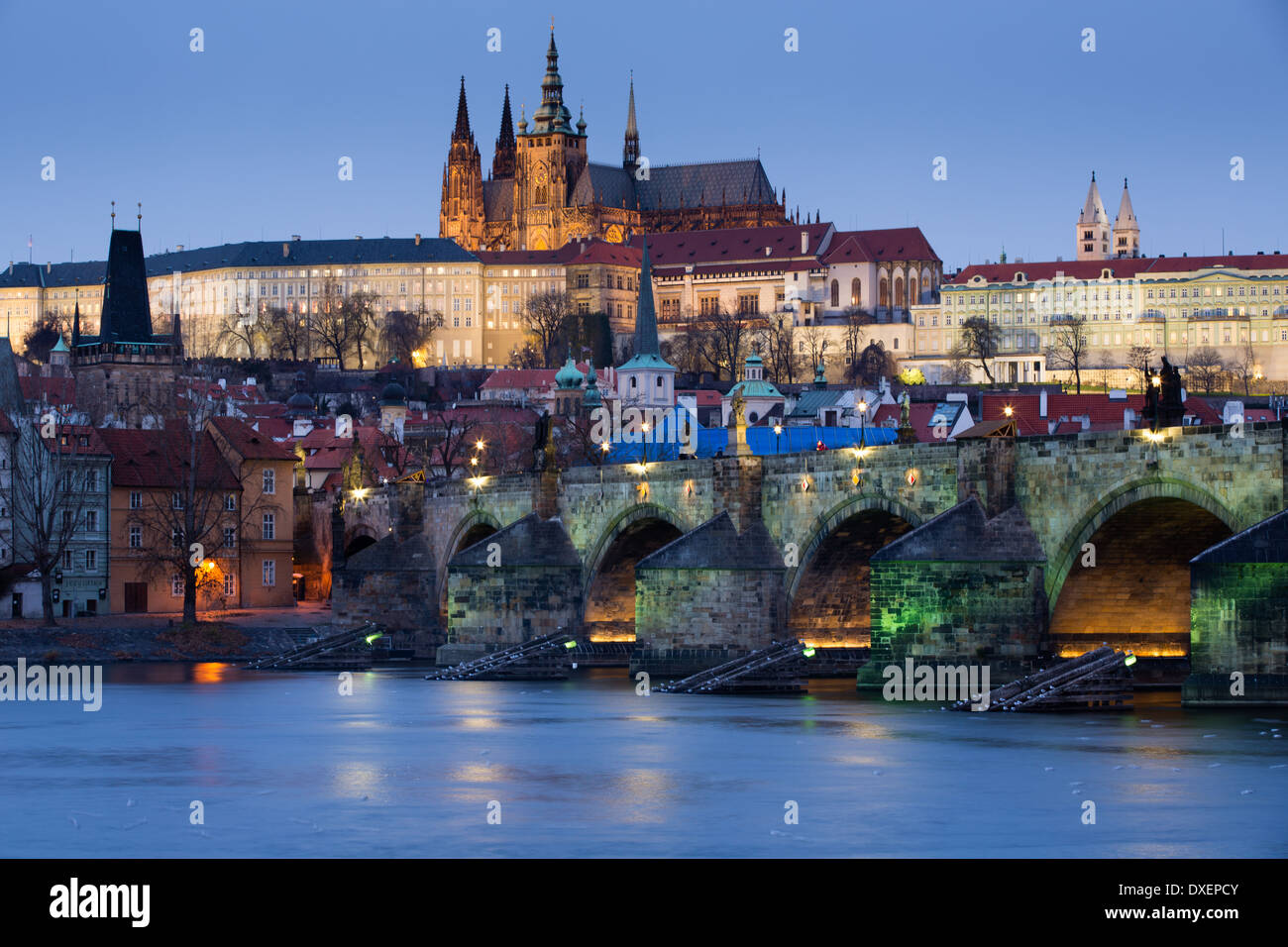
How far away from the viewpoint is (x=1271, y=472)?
40125 millimetres

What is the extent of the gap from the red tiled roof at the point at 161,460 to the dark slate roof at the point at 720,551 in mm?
28608

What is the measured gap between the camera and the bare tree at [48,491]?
73.9 meters

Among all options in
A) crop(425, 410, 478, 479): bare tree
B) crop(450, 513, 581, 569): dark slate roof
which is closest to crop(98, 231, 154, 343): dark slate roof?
crop(425, 410, 478, 479): bare tree

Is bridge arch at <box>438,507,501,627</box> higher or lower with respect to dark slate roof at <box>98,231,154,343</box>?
lower

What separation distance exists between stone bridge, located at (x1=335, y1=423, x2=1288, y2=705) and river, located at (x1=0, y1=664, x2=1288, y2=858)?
217cm

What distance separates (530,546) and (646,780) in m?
30.1

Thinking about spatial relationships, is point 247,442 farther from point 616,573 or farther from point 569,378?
point 569,378

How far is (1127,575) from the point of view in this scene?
46531 mm

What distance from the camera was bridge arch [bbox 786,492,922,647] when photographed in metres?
54.8

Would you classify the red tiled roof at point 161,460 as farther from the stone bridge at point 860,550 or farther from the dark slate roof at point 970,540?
the dark slate roof at point 970,540

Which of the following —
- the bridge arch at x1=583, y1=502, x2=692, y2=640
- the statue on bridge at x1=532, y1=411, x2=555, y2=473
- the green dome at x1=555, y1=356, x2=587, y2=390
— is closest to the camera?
the bridge arch at x1=583, y1=502, x2=692, y2=640

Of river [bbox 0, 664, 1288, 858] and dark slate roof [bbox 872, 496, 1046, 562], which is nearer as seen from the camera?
river [bbox 0, 664, 1288, 858]

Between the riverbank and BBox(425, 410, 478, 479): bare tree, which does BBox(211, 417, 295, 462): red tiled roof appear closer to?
the riverbank
